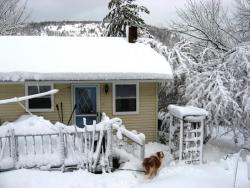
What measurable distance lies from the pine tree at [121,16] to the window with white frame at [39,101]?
14.4 meters

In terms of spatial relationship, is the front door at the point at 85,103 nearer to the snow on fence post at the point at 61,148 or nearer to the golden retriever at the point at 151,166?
the snow on fence post at the point at 61,148

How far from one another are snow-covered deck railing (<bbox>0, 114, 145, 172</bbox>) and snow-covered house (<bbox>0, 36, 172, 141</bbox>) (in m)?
2.81

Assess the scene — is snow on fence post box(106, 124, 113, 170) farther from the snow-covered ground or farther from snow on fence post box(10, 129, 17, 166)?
snow on fence post box(10, 129, 17, 166)

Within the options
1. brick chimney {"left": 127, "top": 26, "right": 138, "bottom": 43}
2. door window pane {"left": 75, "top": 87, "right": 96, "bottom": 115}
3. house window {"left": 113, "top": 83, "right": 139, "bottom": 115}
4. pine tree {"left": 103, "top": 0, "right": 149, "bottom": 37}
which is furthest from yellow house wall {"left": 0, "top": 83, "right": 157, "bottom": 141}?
pine tree {"left": 103, "top": 0, "right": 149, "bottom": 37}

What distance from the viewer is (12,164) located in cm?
942

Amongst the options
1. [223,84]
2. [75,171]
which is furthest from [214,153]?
[75,171]

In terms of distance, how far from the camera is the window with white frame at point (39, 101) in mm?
12812

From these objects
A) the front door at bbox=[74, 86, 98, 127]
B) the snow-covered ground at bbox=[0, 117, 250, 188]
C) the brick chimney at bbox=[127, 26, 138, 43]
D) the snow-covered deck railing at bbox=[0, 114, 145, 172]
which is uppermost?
the brick chimney at bbox=[127, 26, 138, 43]

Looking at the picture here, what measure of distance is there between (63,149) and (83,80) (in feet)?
10.9

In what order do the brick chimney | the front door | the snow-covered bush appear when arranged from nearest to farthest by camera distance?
the snow-covered bush
the front door
the brick chimney

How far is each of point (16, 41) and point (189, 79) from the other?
703cm

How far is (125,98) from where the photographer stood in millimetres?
13625

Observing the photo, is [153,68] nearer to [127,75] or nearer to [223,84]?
[127,75]

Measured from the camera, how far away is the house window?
1359 centimetres
